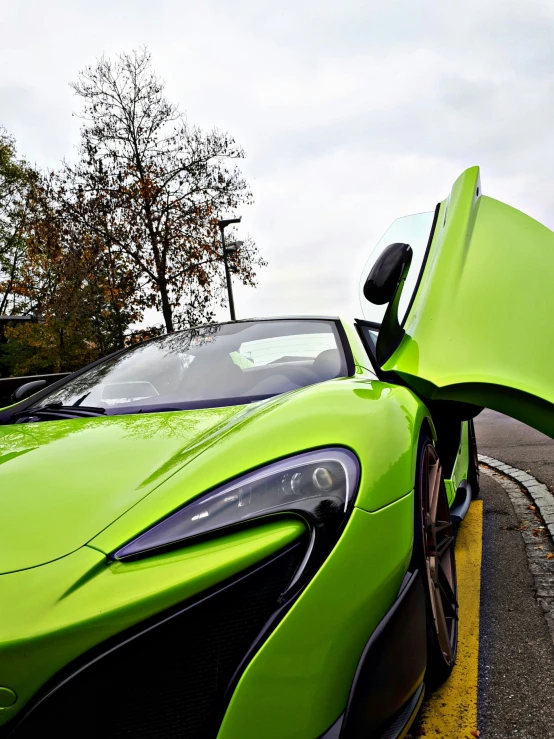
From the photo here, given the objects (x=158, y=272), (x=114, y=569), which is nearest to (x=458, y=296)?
(x=114, y=569)

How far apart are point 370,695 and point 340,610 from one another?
0.61 ft

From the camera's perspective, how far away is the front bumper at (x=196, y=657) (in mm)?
1043

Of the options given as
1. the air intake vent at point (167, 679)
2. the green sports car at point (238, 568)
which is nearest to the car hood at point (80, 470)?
the green sports car at point (238, 568)

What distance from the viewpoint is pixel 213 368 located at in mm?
2707

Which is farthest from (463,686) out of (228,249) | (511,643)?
(228,249)

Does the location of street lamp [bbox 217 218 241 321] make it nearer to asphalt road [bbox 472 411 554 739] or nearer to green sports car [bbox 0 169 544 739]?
asphalt road [bbox 472 411 554 739]

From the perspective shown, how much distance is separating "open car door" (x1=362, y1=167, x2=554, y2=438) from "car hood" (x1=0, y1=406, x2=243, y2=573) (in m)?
0.70

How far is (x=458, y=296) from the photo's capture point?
7.41ft

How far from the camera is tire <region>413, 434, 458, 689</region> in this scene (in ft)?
5.29

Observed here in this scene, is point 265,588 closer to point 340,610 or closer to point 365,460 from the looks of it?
point 340,610

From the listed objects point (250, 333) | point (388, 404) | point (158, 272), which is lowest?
point (388, 404)

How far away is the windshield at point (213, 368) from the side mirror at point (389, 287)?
22 cm

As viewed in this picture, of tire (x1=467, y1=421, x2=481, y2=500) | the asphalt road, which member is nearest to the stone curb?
the asphalt road

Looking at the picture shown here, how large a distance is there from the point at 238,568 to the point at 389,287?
55.2 inches
